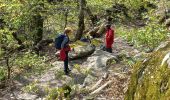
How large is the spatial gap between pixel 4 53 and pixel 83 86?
5092 mm

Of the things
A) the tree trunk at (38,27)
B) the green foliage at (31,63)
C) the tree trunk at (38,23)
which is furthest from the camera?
the tree trunk at (38,27)

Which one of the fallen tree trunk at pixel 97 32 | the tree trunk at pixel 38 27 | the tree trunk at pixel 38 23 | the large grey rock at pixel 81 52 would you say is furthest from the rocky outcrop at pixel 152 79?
the fallen tree trunk at pixel 97 32

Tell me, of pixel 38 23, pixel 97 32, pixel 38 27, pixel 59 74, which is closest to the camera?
pixel 59 74

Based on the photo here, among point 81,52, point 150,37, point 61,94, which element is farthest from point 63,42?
point 81,52

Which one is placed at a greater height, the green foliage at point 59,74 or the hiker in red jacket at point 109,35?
the hiker in red jacket at point 109,35

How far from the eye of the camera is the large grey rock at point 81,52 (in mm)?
18484

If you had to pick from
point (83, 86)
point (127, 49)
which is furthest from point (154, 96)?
point (127, 49)

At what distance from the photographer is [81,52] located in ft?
61.1

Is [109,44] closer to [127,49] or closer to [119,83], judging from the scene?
[127,49]

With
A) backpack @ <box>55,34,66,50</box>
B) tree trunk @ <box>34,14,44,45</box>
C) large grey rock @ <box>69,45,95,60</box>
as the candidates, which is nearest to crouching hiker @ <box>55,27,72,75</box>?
backpack @ <box>55,34,66,50</box>

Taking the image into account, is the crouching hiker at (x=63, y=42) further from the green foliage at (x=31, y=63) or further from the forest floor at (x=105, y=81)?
the green foliage at (x=31, y=63)

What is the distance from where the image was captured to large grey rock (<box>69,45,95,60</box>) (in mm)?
18484

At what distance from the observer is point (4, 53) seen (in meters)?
16.8

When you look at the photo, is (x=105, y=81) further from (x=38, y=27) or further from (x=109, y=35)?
(x=38, y=27)
